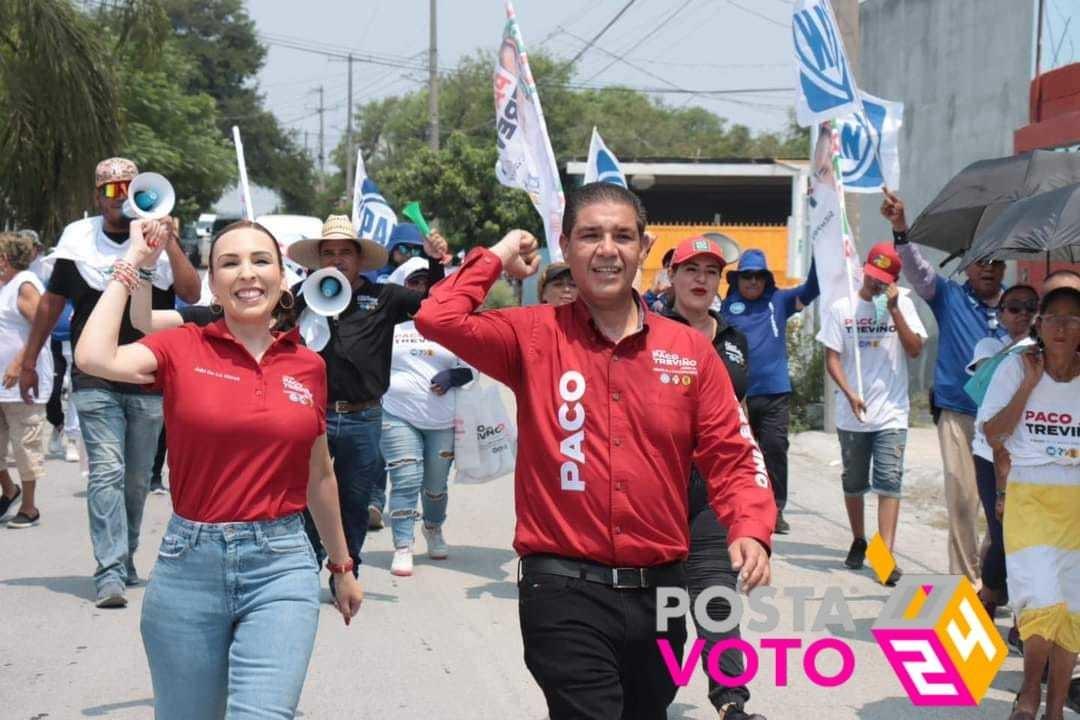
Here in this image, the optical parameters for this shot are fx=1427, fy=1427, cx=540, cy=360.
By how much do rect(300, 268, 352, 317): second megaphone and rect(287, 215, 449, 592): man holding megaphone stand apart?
3.33ft

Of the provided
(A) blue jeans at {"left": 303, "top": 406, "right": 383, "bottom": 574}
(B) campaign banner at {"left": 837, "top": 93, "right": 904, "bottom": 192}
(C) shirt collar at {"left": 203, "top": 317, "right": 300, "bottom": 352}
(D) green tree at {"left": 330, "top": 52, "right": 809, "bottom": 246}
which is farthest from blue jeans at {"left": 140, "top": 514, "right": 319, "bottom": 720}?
(D) green tree at {"left": 330, "top": 52, "right": 809, "bottom": 246}

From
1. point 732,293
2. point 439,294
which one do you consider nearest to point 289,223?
point 732,293

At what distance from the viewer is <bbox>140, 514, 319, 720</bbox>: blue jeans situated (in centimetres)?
401

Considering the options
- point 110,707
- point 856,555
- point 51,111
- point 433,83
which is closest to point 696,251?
point 110,707

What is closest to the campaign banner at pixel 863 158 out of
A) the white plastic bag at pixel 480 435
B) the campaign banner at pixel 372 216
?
the white plastic bag at pixel 480 435

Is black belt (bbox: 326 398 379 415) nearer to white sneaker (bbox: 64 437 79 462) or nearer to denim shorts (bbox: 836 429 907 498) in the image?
denim shorts (bbox: 836 429 907 498)

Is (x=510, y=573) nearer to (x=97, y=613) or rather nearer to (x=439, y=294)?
(x=97, y=613)

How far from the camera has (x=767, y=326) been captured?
984 cm

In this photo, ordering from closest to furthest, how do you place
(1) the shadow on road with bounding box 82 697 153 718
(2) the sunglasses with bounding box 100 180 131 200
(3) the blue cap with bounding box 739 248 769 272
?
(1) the shadow on road with bounding box 82 697 153 718 → (2) the sunglasses with bounding box 100 180 131 200 → (3) the blue cap with bounding box 739 248 769 272

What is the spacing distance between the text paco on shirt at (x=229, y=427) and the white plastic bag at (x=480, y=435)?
497cm

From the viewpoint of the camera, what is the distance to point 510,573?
352 inches

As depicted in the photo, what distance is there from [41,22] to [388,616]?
14089 mm

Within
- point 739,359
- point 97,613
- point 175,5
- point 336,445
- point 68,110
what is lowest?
point 97,613

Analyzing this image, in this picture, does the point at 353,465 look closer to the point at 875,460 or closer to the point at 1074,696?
the point at 875,460
